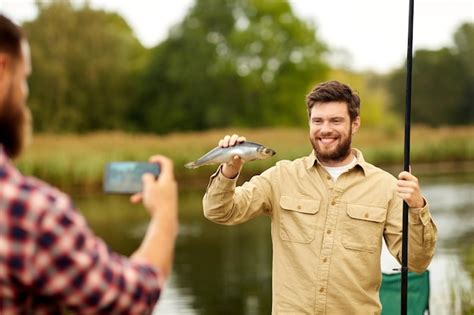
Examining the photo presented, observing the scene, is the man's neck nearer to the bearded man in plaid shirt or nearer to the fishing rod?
the fishing rod

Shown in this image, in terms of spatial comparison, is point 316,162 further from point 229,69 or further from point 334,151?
point 229,69

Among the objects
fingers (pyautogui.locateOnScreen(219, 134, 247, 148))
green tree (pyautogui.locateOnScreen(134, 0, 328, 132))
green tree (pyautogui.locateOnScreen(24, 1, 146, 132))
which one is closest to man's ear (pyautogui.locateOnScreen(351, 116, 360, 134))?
fingers (pyautogui.locateOnScreen(219, 134, 247, 148))

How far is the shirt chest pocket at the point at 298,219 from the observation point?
2.71 metres

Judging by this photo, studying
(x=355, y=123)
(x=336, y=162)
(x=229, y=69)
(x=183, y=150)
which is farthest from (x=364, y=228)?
(x=229, y=69)

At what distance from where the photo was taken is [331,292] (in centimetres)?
263

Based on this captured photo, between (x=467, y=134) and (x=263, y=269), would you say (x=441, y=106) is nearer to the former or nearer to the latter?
(x=467, y=134)

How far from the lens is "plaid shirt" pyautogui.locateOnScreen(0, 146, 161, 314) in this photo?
45.1 inches

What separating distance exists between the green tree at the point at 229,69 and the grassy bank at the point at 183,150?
347 inches

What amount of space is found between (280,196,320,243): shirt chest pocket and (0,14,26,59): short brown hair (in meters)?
1.60

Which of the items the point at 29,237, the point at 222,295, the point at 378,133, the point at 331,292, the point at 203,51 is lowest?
the point at 222,295

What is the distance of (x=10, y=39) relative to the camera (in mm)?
1247

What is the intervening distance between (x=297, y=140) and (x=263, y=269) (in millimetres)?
13982

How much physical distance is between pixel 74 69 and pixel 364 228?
101 feet

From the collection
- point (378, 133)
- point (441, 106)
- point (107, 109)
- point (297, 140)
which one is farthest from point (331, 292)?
point (441, 106)
